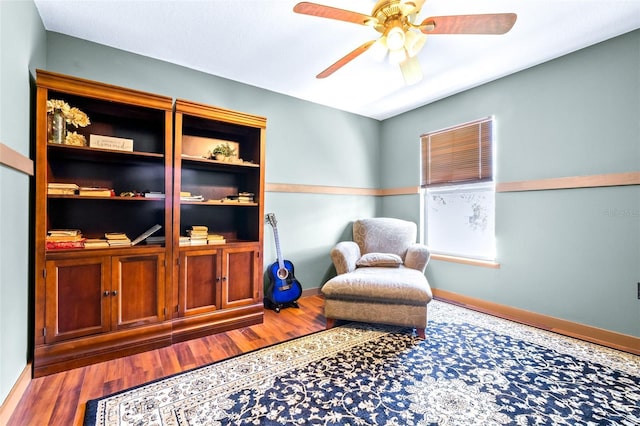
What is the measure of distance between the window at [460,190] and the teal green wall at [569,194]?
0.12 metres

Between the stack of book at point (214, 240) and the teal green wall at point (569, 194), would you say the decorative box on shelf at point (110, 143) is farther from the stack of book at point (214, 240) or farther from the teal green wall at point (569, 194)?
the teal green wall at point (569, 194)

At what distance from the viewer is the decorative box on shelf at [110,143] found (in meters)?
2.07

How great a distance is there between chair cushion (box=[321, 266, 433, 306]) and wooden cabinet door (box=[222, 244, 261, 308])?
2.33ft

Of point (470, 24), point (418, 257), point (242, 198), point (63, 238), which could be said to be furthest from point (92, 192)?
point (418, 257)

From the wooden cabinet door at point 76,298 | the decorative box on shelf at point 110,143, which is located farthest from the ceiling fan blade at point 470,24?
the wooden cabinet door at point 76,298

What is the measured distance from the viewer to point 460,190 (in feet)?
10.7

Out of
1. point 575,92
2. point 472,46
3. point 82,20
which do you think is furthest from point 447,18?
point 82,20

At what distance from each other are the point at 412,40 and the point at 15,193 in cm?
246

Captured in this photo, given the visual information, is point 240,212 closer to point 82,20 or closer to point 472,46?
point 82,20

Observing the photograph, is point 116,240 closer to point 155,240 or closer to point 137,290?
point 155,240

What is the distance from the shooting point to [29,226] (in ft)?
5.62

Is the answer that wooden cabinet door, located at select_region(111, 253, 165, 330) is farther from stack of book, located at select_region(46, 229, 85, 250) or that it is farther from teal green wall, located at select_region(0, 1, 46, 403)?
teal green wall, located at select_region(0, 1, 46, 403)

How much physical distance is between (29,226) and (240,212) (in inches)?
61.2

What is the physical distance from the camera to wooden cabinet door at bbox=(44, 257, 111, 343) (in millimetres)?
1772
